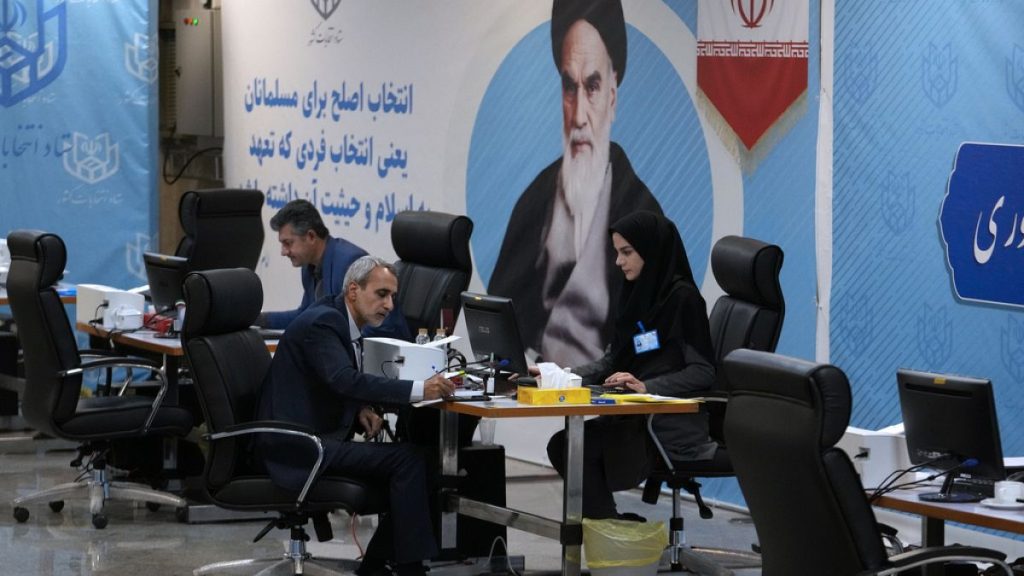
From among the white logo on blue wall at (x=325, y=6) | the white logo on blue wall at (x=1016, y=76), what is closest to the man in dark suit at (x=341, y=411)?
the white logo on blue wall at (x=1016, y=76)

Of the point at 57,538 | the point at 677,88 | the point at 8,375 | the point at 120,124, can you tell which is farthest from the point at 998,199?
the point at 120,124

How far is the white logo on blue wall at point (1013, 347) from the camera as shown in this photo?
653cm

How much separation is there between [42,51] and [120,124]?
26.9 inches

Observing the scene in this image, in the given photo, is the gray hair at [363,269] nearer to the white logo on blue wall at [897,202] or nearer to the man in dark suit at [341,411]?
the man in dark suit at [341,411]

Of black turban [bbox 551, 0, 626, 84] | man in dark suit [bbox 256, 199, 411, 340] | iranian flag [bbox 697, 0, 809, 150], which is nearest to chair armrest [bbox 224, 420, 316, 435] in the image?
man in dark suit [bbox 256, 199, 411, 340]

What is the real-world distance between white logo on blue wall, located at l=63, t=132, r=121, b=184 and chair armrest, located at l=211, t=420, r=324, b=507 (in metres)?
5.69

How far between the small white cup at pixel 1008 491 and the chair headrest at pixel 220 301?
9.41ft

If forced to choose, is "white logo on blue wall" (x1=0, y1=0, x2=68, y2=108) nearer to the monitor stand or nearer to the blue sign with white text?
the blue sign with white text

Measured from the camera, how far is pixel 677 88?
8148mm

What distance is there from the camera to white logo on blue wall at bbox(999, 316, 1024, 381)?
6527 mm

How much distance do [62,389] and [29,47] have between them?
4588 mm

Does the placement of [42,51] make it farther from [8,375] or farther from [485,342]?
[485,342]

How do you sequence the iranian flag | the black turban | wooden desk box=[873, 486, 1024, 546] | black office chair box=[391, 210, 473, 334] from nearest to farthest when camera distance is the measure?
wooden desk box=[873, 486, 1024, 546]
the iranian flag
black office chair box=[391, 210, 473, 334]
the black turban

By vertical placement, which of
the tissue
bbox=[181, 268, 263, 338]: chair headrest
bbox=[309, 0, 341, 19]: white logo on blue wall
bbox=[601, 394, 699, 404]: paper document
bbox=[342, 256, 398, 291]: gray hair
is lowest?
bbox=[601, 394, 699, 404]: paper document
